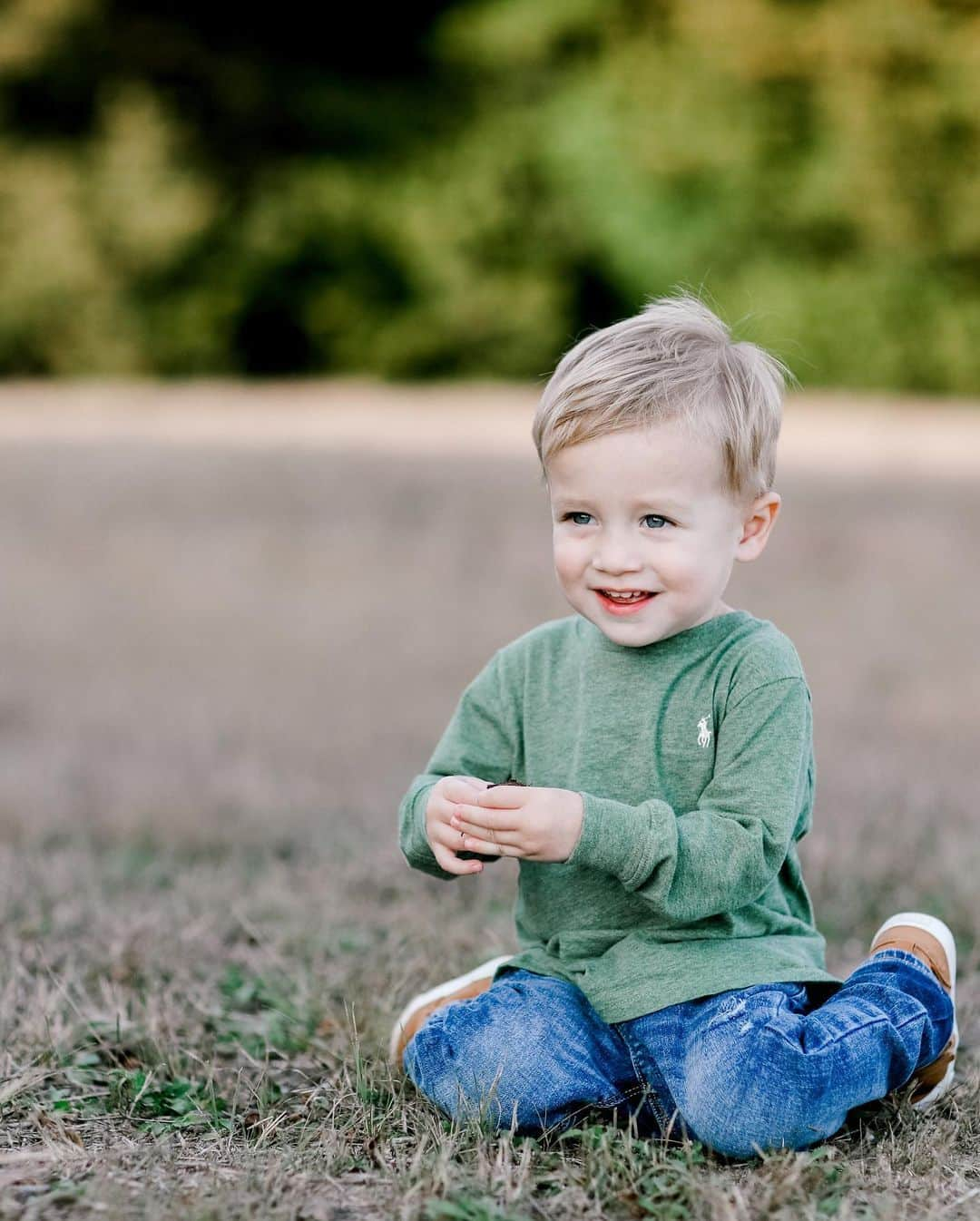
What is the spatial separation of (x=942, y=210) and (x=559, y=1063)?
16.7 meters

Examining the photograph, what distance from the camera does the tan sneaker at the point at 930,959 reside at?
7.10 ft

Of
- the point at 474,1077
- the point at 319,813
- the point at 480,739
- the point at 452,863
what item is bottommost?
the point at 319,813

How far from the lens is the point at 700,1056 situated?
2.01 meters

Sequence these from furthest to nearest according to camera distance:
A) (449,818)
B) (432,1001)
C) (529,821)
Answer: (432,1001), (449,818), (529,821)

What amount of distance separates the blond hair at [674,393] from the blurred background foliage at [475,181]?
14.8 meters

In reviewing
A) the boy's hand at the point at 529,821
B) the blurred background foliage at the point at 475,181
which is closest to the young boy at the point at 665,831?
the boy's hand at the point at 529,821

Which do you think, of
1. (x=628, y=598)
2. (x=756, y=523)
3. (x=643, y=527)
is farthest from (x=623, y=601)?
(x=756, y=523)

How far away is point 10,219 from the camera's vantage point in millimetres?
18297

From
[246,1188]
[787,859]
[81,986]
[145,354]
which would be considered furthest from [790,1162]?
[145,354]

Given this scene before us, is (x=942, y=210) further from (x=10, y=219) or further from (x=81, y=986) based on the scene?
(x=81, y=986)

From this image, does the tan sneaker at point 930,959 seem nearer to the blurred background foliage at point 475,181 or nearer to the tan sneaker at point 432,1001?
the tan sneaker at point 432,1001

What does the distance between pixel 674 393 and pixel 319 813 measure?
237 centimetres

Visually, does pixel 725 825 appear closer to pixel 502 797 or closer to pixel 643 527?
pixel 502 797

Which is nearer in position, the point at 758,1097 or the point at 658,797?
the point at 758,1097
